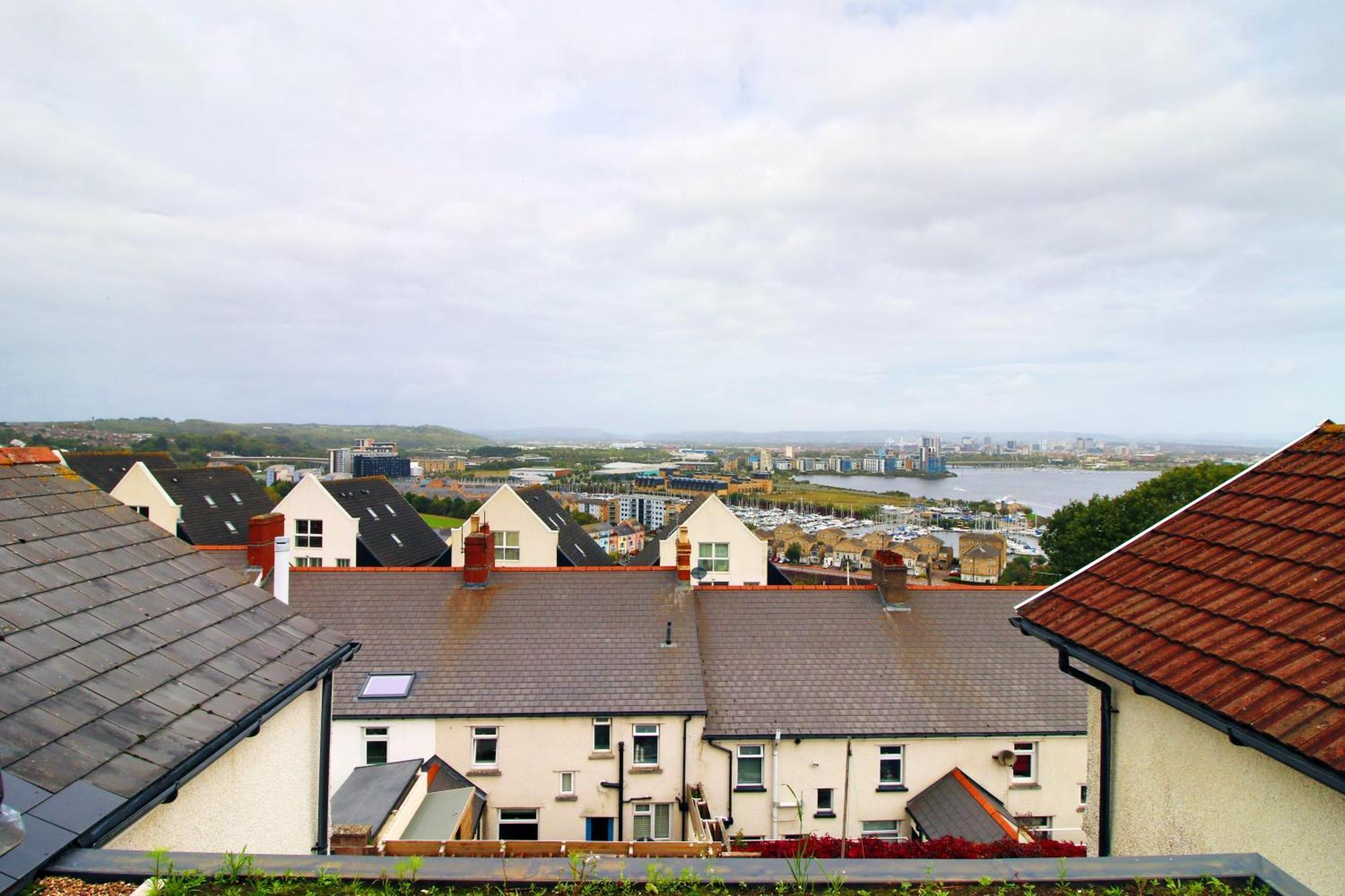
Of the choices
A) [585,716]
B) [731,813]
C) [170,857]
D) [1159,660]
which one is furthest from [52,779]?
[731,813]

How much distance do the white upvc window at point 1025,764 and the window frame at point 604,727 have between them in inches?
309

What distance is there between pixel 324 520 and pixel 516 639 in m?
15.7

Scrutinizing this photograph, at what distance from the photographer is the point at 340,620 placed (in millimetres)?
15008

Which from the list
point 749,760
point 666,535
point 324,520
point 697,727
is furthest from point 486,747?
point 324,520

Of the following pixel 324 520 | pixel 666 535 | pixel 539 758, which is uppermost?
pixel 324 520

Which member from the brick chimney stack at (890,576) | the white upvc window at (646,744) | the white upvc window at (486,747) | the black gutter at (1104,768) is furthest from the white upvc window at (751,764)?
the black gutter at (1104,768)

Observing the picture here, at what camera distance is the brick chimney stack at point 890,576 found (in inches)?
613

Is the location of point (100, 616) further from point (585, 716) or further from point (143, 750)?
point (585, 716)

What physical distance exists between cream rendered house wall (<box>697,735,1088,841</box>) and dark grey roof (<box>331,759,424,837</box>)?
17.9 ft

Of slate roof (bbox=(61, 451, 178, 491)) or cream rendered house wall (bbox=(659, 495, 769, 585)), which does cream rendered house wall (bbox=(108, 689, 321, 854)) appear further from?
slate roof (bbox=(61, 451, 178, 491))

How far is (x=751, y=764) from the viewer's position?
13344mm

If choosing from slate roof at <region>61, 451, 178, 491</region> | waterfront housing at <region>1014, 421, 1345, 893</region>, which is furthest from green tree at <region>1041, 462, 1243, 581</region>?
slate roof at <region>61, 451, 178, 491</region>

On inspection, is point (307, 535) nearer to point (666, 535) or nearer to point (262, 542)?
point (262, 542)

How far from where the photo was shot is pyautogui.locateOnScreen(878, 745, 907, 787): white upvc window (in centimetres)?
1321
